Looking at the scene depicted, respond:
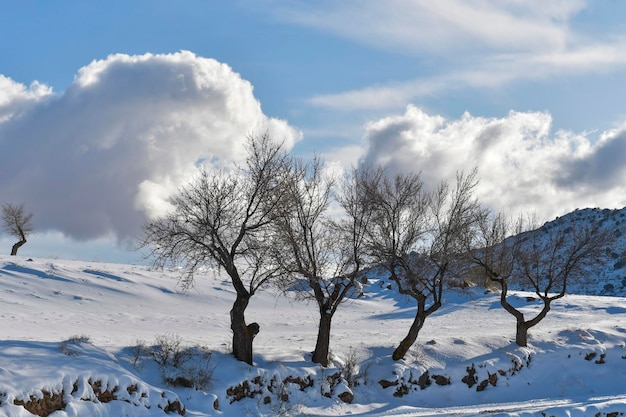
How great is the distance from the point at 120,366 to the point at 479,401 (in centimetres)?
1462

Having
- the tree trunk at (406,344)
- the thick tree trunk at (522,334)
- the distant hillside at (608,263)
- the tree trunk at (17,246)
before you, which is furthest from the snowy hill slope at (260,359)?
the distant hillside at (608,263)

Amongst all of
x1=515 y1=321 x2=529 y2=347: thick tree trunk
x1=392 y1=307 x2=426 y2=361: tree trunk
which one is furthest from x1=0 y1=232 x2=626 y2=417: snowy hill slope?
x1=515 y1=321 x2=529 y2=347: thick tree trunk

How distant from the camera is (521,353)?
92.9 feet

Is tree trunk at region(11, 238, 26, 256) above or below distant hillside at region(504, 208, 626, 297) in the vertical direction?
below

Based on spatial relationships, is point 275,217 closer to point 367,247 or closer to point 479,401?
point 367,247

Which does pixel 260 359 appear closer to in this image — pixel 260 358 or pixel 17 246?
pixel 260 358

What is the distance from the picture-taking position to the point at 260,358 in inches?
873

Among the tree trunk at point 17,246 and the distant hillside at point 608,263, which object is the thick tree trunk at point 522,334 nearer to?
the distant hillside at point 608,263

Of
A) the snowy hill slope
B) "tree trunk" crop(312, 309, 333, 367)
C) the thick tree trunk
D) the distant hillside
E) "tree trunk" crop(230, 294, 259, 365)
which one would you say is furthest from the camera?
the distant hillside

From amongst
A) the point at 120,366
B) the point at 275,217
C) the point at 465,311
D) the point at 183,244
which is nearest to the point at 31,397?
the point at 120,366

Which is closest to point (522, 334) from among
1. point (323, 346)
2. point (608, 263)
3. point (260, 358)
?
point (323, 346)

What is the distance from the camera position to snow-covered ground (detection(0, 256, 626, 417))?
662 inches

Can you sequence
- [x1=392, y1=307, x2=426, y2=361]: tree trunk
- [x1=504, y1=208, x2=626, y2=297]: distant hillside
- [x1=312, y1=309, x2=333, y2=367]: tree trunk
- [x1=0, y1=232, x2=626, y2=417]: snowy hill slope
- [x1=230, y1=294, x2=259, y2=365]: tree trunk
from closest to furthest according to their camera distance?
1. [x1=0, y1=232, x2=626, y2=417]: snowy hill slope
2. [x1=230, y1=294, x2=259, y2=365]: tree trunk
3. [x1=312, y1=309, x2=333, y2=367]: tree trunk
4. [x1=392, y1=307, x2=426, y2=361]: tree trunk
5. [x1=504, y1=208, x2=626, y2=297]: distant hillside

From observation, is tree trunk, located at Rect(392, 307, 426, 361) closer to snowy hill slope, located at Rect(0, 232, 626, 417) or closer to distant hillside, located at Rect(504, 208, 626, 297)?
snowy hill slope, located at Rect(0, 232, 626, 417)
